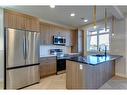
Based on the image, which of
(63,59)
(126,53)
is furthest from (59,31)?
(126,53)

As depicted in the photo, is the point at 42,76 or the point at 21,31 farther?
the point at 42,76

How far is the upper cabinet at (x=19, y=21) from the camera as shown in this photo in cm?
361

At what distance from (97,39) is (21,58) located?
14.8 ft

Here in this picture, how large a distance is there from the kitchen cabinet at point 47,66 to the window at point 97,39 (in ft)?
8.83

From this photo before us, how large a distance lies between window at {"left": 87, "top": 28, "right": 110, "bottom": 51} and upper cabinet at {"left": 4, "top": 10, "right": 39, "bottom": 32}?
3.66m

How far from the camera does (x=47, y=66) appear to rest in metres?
5.46

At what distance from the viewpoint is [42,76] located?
5277mm

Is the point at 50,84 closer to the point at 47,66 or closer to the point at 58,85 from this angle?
the point at 58,85

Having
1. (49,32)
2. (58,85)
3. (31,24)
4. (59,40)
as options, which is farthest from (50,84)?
(59,40)

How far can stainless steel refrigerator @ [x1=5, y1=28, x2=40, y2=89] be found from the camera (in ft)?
11.7

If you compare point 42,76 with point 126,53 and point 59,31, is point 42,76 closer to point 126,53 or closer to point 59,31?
point 59,31

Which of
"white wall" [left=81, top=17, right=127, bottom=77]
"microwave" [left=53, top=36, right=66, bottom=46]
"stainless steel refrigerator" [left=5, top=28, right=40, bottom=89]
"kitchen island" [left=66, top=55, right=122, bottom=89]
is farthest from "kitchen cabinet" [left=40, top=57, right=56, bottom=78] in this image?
"white wall" [left=81, top=17, right=127, bottom=77]
